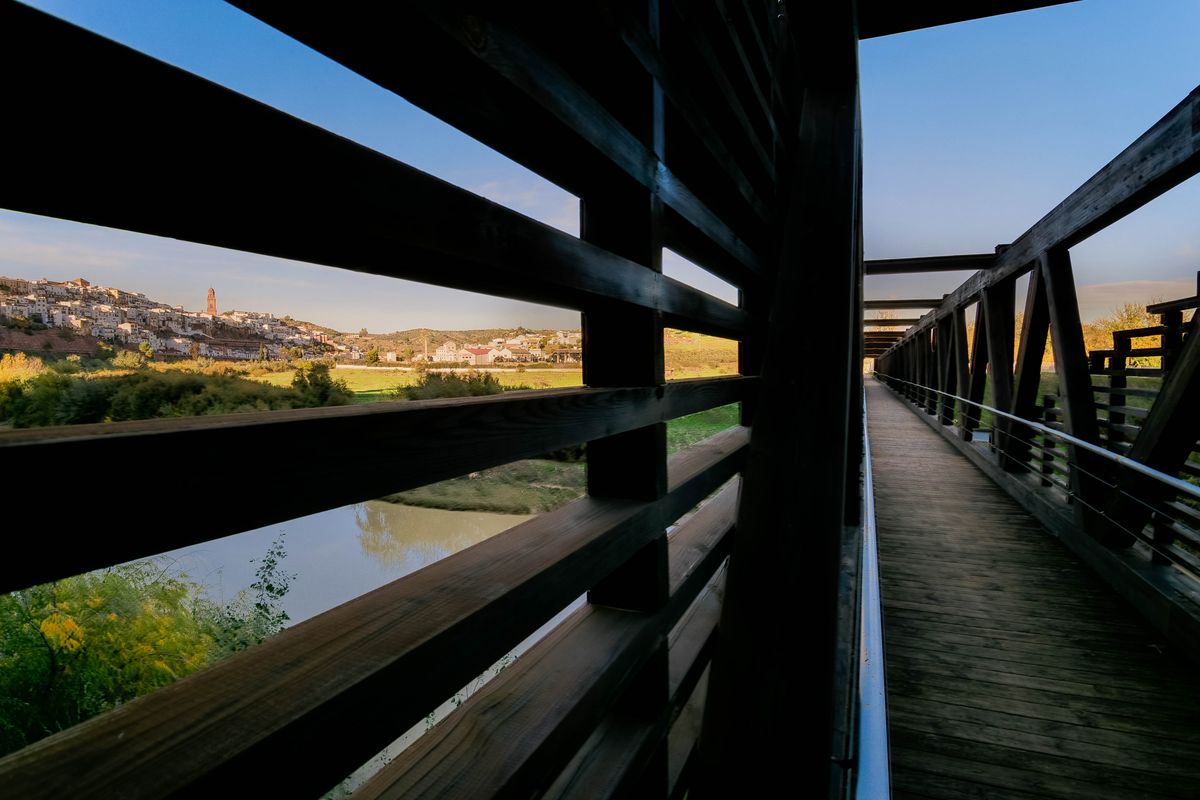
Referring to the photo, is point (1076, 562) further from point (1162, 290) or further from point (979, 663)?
point (1162, 290)

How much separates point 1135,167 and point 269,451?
4.49m

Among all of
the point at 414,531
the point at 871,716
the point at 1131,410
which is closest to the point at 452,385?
the point at 871,716

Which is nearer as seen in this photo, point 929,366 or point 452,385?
point 452,385

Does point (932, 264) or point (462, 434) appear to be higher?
point (932, 264)

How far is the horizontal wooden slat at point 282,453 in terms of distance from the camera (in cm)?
37

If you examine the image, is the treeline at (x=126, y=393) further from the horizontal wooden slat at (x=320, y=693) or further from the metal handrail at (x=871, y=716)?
the metal handrail at (x=871, y=716)

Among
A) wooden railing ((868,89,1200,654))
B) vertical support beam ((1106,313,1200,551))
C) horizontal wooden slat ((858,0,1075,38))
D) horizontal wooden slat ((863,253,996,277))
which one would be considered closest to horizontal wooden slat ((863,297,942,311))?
horizontal wooden slat ((863,253,996,277))

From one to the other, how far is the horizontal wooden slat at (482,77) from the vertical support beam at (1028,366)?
4.97 m

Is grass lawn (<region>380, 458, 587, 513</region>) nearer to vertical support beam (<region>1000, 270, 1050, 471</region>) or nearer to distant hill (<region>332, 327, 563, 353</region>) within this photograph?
vertical support beam (<region>1000, 270, 1050, 471</region>)

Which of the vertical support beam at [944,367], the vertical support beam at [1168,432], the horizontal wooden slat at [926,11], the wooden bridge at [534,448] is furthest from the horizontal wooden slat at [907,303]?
the wooden bridge at [534,448]

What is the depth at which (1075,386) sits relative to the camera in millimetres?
4012

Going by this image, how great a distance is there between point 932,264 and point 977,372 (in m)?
1.66

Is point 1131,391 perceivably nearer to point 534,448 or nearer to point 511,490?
point 534,448

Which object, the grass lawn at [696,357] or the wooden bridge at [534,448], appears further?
the grass lawn at [696,357]
